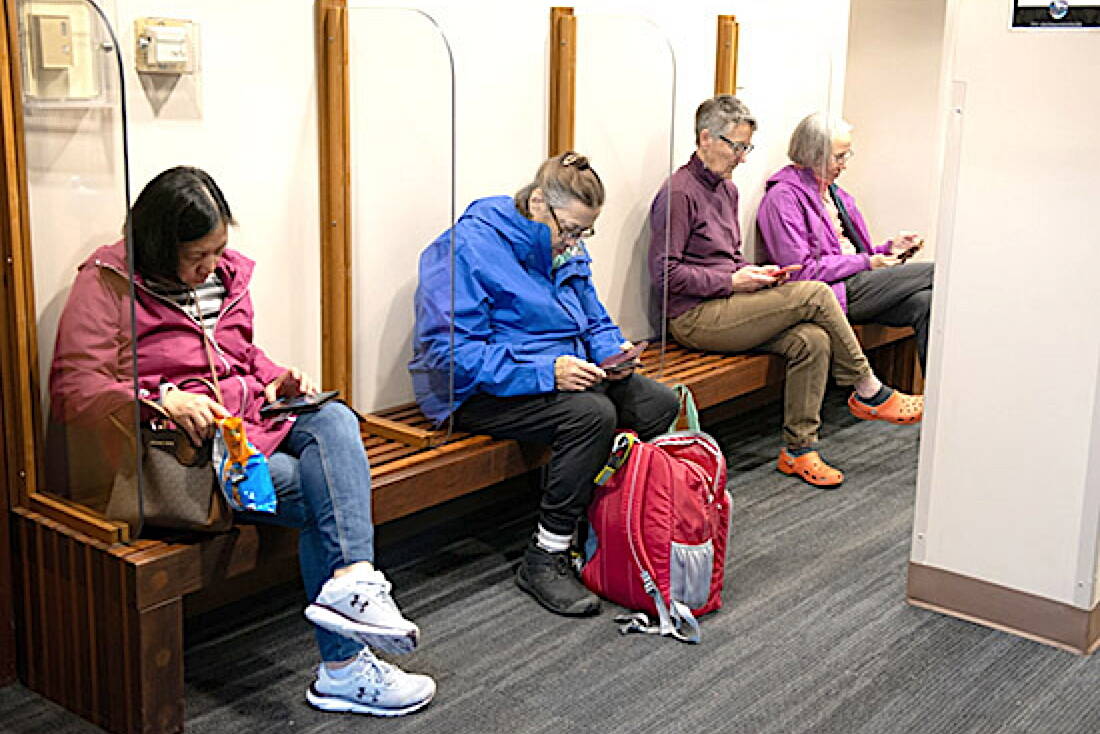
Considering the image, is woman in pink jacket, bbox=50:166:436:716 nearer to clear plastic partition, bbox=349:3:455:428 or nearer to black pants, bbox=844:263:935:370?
clear plastic partition, bbox=349:3:455:428

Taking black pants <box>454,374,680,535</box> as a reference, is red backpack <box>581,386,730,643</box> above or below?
below

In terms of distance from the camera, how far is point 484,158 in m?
3.80

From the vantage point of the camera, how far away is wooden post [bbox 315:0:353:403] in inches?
127

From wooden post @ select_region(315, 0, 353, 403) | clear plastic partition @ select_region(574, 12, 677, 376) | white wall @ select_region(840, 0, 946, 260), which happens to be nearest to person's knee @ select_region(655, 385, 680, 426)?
clear plastic partition @ select_region(574, 12, 677, 376)

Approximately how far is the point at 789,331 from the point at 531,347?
4.43 ft

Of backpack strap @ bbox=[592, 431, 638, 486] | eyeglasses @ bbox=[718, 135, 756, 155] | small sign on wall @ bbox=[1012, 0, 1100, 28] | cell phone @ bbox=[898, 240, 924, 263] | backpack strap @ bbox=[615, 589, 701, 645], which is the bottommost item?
backpack strap @ bbox=[615, 589, 701, 645]

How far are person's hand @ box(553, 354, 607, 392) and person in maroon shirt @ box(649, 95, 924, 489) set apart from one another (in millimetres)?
982

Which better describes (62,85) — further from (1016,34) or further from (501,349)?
(1016,34)

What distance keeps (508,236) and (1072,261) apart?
53.1 inches

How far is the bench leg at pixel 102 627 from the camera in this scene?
2.48 metres

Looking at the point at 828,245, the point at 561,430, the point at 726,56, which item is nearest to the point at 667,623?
the point at 561,430

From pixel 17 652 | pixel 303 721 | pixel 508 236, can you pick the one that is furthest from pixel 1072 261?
pixel 17 652

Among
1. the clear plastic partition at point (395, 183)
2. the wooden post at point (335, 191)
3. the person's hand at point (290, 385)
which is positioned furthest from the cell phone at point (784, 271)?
the person's hand at point (290, 385)

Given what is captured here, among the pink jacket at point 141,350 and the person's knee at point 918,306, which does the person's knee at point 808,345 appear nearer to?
the person's knee at point 918,306
